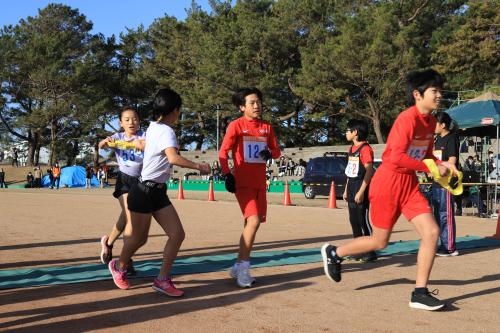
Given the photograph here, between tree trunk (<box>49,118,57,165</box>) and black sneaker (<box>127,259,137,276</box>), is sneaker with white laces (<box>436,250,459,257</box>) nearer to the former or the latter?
black sneaker (<box>127,259,137,276</box>)

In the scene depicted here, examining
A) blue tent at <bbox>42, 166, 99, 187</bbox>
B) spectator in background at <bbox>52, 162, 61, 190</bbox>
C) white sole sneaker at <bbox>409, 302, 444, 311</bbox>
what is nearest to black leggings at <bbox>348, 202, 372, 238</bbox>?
white sole sneaker at <bbox>409, 302, 444, 311</bbox>

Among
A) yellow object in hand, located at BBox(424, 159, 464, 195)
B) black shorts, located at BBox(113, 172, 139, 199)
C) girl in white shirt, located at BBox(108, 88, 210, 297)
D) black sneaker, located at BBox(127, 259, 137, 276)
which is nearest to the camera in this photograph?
yellow object in hand, located at BBox(424, 159, 464, 195)

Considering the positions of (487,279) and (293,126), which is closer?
(487,279)

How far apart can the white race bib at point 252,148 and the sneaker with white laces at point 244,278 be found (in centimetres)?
107

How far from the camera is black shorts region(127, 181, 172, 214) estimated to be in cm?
505

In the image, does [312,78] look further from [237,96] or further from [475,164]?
[237,96]

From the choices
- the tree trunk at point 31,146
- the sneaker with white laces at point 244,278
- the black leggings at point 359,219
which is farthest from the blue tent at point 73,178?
the sneaker with white laces at point 244,278

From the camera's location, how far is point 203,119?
197ft

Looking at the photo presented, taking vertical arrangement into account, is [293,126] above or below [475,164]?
above

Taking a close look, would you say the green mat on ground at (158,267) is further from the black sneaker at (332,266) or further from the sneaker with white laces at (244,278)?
the black sneaker at (332,266)

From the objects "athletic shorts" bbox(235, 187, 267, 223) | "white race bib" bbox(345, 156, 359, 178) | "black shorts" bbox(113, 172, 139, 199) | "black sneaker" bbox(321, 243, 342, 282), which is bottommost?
"black sneaker" bbox(321, 243, 342, 282)

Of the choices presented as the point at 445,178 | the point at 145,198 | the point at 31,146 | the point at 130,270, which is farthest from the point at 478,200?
the point at 31,146

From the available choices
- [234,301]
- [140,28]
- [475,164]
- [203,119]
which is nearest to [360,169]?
[234,301]

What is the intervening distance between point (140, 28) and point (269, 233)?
5465 centimetres
